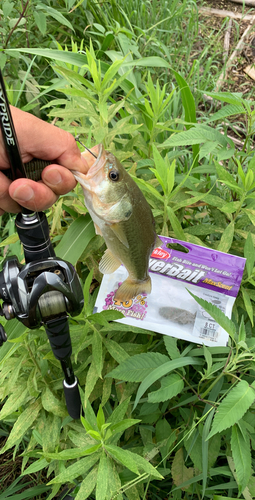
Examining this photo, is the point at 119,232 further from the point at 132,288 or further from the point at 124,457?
the point at 124,457

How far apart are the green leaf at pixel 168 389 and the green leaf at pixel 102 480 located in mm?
267

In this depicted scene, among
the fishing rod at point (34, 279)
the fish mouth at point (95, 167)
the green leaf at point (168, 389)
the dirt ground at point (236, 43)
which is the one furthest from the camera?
the dirt ground at point (236, 43)

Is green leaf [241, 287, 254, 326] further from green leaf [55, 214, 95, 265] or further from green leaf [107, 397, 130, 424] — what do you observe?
green leaf [55, 214, 95, 265]

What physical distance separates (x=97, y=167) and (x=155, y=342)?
0.91 m

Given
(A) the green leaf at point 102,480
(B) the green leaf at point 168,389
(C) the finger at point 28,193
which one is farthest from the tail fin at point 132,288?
(A) the green leaf at point 102,480

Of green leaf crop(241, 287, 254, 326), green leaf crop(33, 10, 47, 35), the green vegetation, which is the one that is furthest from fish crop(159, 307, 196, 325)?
green leaf crop(33, 10, 47, 35)

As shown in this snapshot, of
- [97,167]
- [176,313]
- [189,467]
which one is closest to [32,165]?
[97,167]

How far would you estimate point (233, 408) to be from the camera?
1173mm

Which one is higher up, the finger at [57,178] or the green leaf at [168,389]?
the finger at [57,178]

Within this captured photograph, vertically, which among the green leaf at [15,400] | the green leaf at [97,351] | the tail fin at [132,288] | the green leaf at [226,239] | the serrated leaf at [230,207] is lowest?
the green leaf at [15,400]

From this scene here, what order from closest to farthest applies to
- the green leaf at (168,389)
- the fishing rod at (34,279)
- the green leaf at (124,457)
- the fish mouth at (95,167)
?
the fishing rod at (34,279) → the green leaf at (124,457) → the fish mouth at (95,167) → the green leaf at (168,389)

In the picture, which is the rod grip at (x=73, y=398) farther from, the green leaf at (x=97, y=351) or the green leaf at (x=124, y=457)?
the green leaf at (x=124, y=457)

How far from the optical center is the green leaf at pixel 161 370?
4.43 ft

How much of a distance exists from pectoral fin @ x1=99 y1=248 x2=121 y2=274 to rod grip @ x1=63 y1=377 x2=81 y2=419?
46 cm
